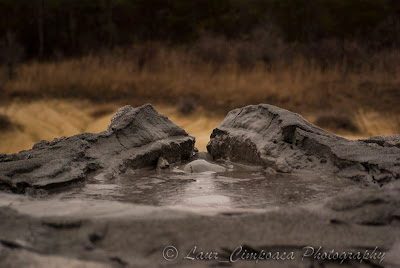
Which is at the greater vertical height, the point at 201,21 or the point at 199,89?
the point at 201,21

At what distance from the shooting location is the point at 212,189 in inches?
77.5

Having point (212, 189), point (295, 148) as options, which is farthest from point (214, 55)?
point (212, 189)

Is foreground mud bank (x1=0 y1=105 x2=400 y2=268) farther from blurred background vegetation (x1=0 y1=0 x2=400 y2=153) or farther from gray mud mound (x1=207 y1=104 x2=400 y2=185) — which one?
blurred background vegetation (x1=0 y1=0 x2=400 y2=153)

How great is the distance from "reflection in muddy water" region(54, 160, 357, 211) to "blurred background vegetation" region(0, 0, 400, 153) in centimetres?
560

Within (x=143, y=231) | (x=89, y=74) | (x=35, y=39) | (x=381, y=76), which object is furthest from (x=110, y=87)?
(x=143, y=231)

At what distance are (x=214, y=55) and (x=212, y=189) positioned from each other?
797 cm

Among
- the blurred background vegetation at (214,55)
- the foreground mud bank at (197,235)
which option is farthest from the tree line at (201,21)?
the foreground mud bank at (197,235)

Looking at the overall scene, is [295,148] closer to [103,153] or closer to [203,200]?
[203,200]

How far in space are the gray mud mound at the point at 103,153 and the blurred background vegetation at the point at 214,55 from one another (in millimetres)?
4894

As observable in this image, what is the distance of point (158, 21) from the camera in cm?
1070

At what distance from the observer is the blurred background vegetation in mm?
8242

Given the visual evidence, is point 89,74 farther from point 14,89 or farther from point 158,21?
point 158,21

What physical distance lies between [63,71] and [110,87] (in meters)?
1.37

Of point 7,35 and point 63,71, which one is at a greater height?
point 7,35
